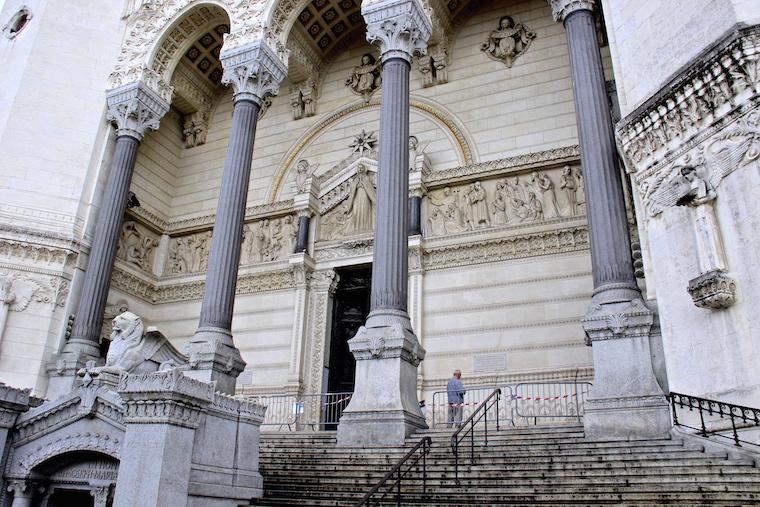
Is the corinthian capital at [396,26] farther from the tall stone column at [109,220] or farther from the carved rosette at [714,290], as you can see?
the carved rosette at [714,290]

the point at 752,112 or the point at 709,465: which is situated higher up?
the point at 752,112

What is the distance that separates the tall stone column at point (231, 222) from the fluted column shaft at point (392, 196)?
145 inches

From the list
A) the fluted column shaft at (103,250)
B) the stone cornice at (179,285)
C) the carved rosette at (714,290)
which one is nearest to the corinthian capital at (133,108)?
the fluted column shaft at (103,250)

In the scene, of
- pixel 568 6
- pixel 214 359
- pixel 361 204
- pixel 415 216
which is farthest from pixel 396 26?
pixel 214 359

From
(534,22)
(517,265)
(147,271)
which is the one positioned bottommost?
(517,265)

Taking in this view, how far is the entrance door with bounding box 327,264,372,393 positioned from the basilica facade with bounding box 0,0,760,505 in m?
0.06

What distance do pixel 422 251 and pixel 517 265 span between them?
2550 millimetres

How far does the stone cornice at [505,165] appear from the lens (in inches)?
650

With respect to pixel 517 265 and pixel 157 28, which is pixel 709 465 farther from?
pixel 157 28

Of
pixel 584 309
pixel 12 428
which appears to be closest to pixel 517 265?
pixel 584 309

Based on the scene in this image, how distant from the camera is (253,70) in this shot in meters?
16.5

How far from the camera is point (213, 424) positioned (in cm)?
812

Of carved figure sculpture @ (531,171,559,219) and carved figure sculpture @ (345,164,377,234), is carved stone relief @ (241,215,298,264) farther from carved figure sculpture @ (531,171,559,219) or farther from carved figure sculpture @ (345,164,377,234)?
carved figure sculpture @ (531,171,559,219)

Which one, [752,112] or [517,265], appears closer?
[752,112]
